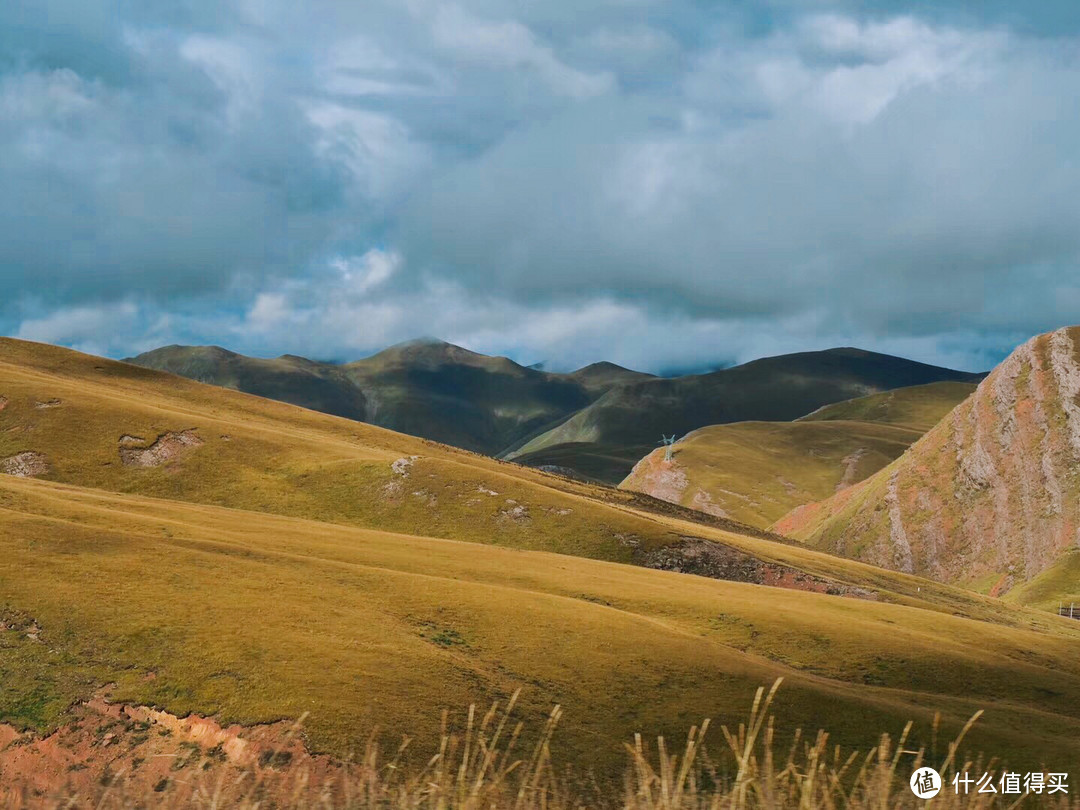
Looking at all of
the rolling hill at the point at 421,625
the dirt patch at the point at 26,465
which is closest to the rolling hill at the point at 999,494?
the rolling hill at the point at 421,625

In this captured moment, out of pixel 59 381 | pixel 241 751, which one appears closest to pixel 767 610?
pixel 241 751

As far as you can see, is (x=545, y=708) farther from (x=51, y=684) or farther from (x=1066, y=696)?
(x=1066, y=696)

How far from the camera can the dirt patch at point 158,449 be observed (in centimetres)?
9344

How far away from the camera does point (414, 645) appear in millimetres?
36375

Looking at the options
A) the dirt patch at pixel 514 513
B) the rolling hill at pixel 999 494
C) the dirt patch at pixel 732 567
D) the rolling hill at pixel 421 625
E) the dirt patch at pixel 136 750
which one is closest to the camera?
the dirt patch at pixel 136 750

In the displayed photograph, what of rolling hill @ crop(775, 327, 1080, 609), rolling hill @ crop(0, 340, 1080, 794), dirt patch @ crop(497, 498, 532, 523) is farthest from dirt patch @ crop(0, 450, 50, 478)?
rolling hill @ crop(775, 327, 1080, 609)

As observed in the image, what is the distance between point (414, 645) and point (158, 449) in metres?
69.9

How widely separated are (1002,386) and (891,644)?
16312cm

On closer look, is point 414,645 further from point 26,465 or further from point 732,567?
point 26,465

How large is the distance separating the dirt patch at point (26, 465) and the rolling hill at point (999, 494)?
146m

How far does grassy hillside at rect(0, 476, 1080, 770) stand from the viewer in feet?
96.6

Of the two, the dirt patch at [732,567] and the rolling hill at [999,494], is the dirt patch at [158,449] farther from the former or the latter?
the rolling hill at [999,494]

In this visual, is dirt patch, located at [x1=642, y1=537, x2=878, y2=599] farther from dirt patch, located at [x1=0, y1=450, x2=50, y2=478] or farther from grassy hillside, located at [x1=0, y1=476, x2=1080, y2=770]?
dirt patch, located at [x1=0, y1=450, x2=50, y2=478]

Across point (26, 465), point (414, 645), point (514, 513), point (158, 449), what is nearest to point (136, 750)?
point (414, 645)
